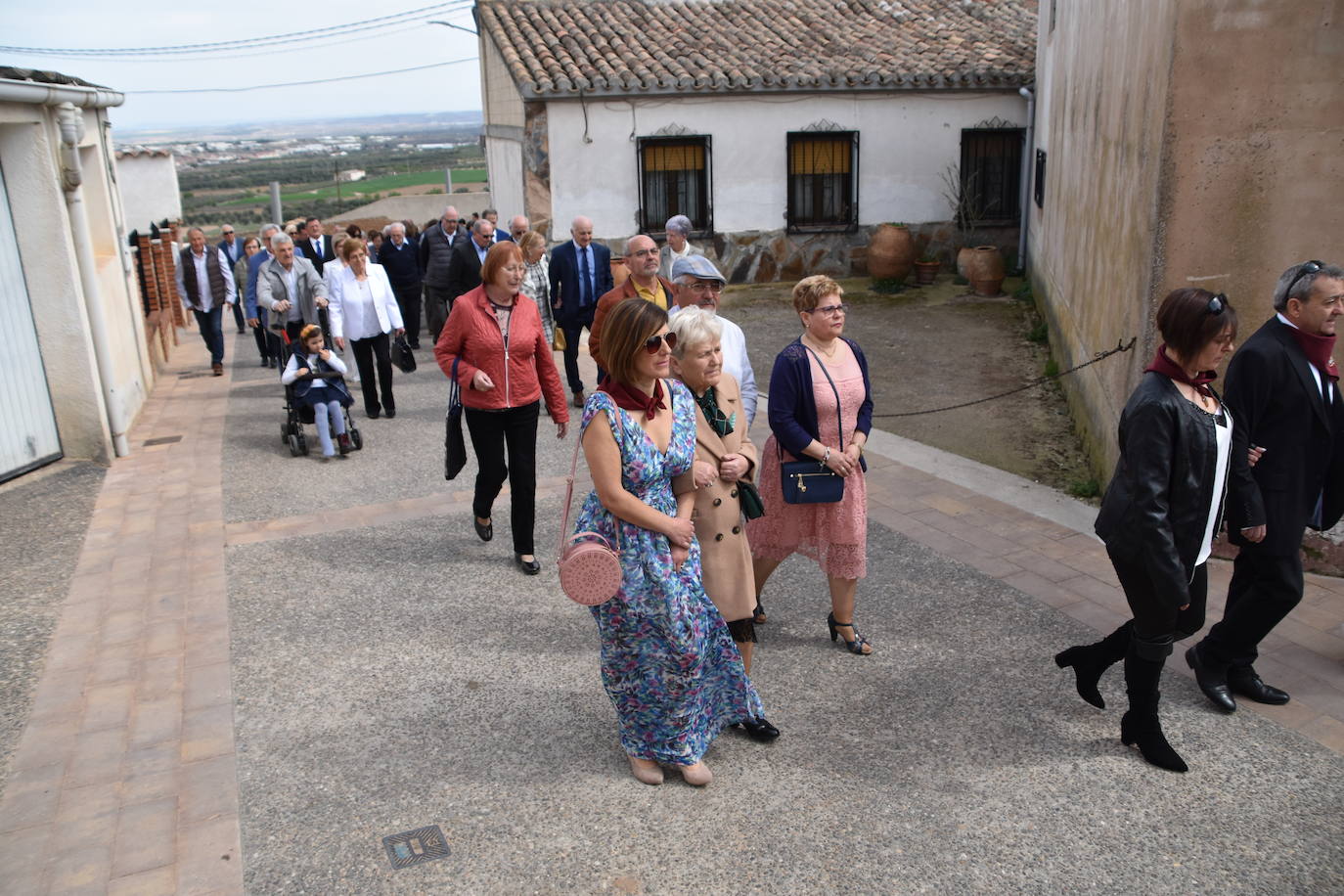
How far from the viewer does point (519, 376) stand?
5996mm

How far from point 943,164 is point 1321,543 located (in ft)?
46.0

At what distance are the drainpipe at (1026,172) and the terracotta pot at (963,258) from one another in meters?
0.88

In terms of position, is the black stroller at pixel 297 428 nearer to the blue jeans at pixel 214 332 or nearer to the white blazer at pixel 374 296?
the white blazer at pixel 374 296

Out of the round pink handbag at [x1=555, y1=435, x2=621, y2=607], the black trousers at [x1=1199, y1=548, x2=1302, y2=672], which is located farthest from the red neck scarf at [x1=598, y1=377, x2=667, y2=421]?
the black trousers at [x1=1199, y1=548, x2=1302, y2=672]

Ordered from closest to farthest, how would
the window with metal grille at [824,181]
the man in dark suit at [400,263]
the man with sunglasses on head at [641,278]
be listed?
the man with sunglasses on head at [641,278] → the man in dark suit at [400,263] → the window with metal grille at [824,181]

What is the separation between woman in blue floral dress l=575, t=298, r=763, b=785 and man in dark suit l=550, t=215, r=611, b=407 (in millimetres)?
5605

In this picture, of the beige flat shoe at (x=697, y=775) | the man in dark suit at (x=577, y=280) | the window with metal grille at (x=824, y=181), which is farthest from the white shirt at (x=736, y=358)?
the window with metal grille at (x=824, y=181)

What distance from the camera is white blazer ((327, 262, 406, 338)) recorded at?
9.14 m

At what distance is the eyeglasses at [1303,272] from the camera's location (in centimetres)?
409

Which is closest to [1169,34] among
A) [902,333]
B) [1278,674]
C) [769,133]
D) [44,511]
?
[1278,674]

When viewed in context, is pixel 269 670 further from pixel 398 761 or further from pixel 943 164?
pixel 943 164

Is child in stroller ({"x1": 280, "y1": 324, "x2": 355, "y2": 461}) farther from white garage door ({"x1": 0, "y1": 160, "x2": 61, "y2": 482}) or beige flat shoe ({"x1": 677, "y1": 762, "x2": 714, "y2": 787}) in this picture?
beige flat shoe ({"x1": 677, "y1": 762, "x2": 714, "y2": 787})

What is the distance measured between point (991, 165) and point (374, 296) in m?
12.8

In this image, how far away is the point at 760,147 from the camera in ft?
59.3
